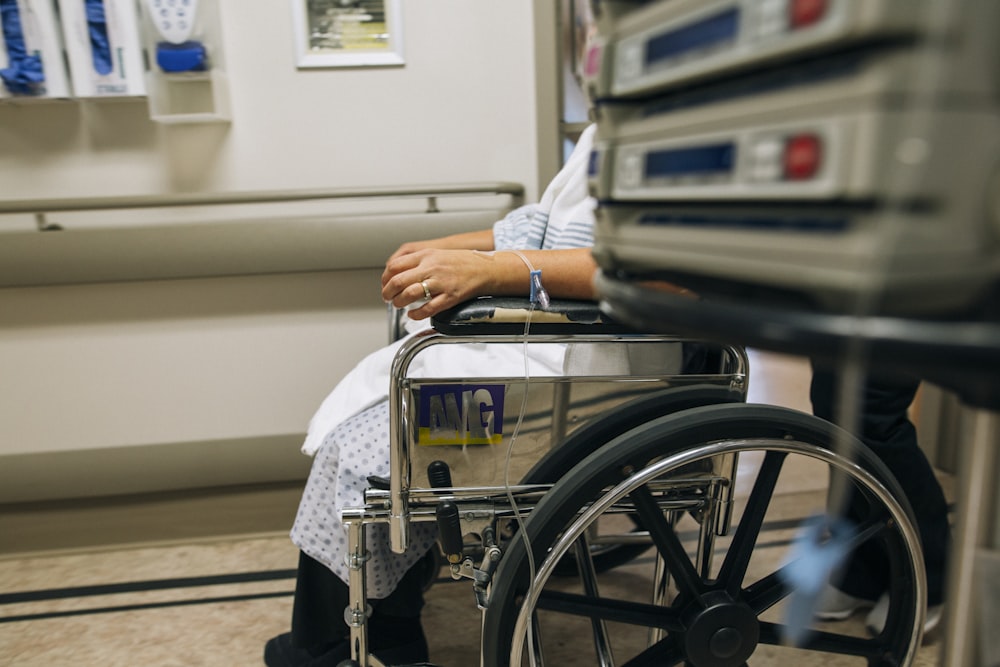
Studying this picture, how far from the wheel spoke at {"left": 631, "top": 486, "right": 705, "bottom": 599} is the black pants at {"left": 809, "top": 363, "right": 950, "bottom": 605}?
52 centimetres

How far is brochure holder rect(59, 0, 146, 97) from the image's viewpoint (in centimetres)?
143

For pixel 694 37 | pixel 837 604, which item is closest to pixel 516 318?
pixel 694 37

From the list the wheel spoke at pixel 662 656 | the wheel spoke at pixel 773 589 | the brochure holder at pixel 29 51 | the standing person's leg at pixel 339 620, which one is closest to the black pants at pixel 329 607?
the standing person's leg at pixel 339 620

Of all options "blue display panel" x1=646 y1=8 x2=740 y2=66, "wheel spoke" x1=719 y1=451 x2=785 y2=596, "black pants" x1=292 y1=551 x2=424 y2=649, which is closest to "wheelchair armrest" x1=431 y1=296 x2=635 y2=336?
"wheel spoke" x1=719 y1=451 x2=785 y2=596

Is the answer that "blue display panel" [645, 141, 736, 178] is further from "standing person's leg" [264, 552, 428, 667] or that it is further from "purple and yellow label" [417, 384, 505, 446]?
"standing person's leg" [264, 552, 428, 667]

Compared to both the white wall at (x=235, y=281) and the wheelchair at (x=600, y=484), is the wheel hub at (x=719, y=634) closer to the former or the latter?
the wheelchair at (x=600, y=484)

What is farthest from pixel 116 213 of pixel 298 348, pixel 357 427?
pixel 357 427

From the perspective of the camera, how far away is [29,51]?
143 centimetres

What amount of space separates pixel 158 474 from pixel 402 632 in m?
0.91

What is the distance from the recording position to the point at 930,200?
275mm

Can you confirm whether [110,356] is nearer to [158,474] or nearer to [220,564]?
[158,474]

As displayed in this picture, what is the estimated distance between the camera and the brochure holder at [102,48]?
1.43m

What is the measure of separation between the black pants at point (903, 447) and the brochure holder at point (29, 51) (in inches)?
63.6

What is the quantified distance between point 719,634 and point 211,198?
1305mm
